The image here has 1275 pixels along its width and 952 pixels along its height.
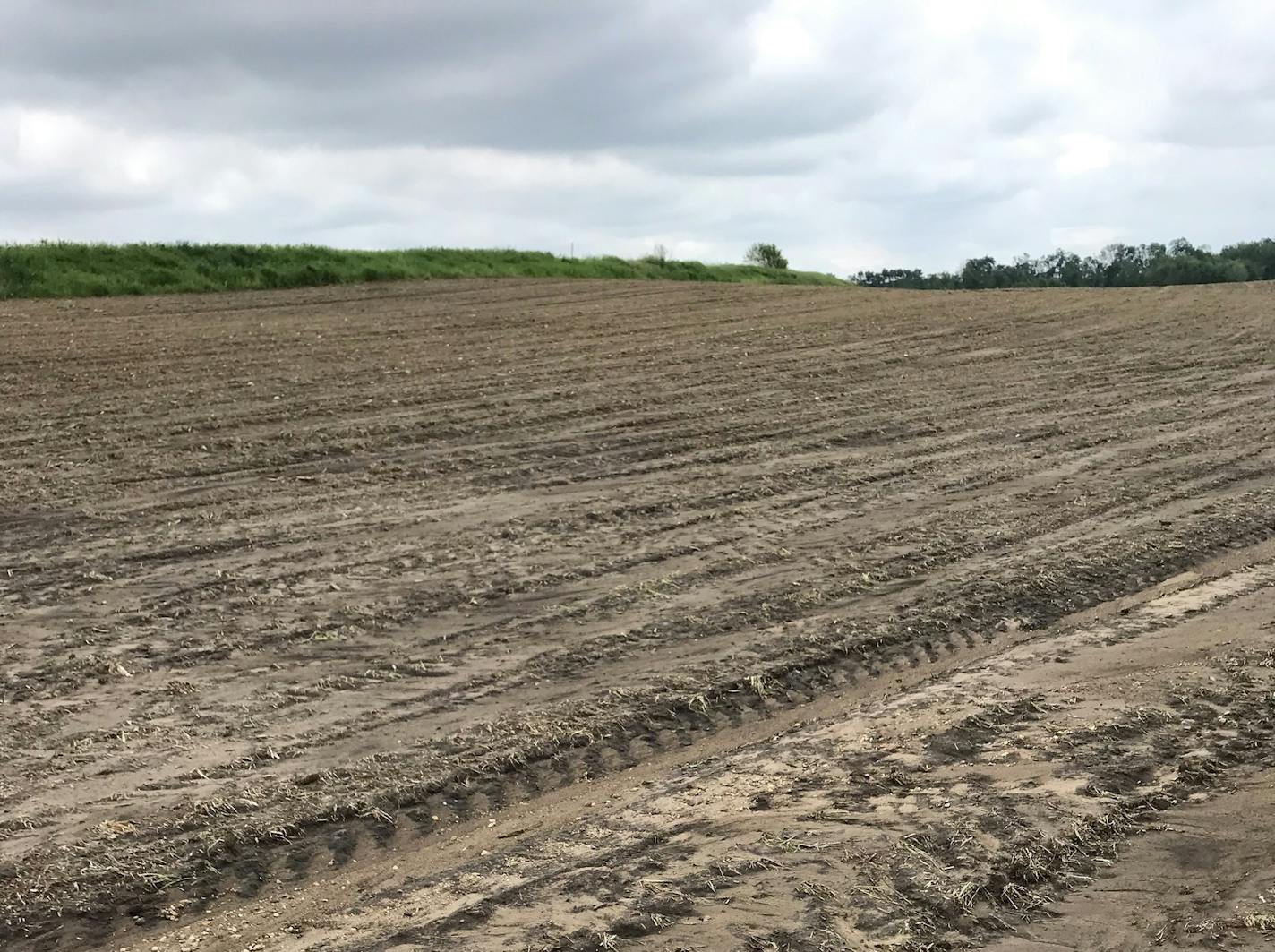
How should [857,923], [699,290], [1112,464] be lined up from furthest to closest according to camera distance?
[699,290], [1112,464], [857,923]

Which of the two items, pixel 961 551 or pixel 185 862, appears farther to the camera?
pixel 961 551

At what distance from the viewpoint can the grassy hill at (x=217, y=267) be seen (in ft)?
86.2

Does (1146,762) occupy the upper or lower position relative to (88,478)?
lower

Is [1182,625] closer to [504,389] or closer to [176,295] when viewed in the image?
[504,389]

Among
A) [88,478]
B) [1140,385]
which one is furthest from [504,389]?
[1140,385]

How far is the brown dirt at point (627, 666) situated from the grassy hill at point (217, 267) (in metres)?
11.6

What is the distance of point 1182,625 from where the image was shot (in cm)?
743

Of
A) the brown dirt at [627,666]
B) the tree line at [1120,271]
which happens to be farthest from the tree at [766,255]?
the brown dirt at [627,666]

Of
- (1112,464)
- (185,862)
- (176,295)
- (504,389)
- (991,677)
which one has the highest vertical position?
(176,295)

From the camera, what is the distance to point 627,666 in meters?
7.14

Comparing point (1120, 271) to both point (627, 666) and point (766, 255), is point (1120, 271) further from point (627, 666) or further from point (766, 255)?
point (627, 666)

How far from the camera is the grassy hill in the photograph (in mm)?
26281

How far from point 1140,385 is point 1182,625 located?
1060 cm

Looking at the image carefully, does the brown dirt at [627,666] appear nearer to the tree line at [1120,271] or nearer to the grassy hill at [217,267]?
the grassy hill at [217,267]
